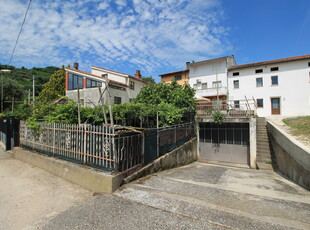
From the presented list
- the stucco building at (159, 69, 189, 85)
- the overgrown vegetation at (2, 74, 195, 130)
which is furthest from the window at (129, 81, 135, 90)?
the stucco building at (159, 69, 189, 85)

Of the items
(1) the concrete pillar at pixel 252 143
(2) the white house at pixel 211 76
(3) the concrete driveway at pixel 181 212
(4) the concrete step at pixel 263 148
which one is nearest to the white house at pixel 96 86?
(2) the white house at pixel 211 76

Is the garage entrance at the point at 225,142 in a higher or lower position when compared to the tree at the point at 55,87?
lower

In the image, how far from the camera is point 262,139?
1227cm

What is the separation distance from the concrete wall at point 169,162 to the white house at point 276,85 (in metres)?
9.90

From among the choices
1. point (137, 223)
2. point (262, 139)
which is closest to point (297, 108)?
point (262, 139)

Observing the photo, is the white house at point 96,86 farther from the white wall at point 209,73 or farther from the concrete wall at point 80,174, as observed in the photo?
the concrete wall at point 80,174

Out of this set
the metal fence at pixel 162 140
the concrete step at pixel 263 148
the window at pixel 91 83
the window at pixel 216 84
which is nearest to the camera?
the metal fence at pixel 162 140

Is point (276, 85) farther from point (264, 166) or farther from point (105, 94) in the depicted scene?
point (105, 94)

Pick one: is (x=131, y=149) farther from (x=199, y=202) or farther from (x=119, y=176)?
(x=199, y=202)

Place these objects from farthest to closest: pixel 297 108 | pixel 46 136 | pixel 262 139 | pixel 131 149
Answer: pixel 297 108, pixel 262 139, pixel 46 136, pixel 131 149

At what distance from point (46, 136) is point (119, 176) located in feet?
13.3

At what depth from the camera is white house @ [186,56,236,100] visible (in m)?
22.5

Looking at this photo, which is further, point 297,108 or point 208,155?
point 297,108

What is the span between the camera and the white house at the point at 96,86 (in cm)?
1728
